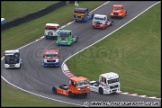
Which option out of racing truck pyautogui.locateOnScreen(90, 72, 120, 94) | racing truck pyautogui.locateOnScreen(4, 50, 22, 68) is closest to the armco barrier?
racing truck pyautogui.locateOnScreen(4, 50, 22, 68)

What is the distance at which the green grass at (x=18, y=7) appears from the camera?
8769 centimetres

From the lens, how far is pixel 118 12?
87000mm

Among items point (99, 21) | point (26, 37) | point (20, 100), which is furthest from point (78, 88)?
point (99, 21)

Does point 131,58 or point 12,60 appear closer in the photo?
point 12,60

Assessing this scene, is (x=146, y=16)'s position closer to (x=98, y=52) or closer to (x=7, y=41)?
(x=98, y=52)

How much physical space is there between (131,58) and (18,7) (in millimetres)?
31493

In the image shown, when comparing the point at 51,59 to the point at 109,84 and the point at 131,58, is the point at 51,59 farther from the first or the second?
the point at 109,84

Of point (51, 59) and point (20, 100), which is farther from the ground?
point (51, 59)

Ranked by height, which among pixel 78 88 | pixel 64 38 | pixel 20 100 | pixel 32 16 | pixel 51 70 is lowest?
pixel 20 100

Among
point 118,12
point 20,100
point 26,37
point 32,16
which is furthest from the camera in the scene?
point 118,12

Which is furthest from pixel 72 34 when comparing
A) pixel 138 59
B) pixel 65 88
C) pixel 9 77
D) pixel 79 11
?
pixel 65 88

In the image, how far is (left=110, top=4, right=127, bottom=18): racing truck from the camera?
8719 centimetres

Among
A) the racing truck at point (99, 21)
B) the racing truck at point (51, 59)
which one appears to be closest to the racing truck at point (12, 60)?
the racing truck at point (51, 59)

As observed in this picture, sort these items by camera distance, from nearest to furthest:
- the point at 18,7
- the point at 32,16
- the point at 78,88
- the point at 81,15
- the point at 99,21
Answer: the point at 78,88 < the point at 99,21 < the point at 81,15 < the point at 32,16 < the point at 18,7
